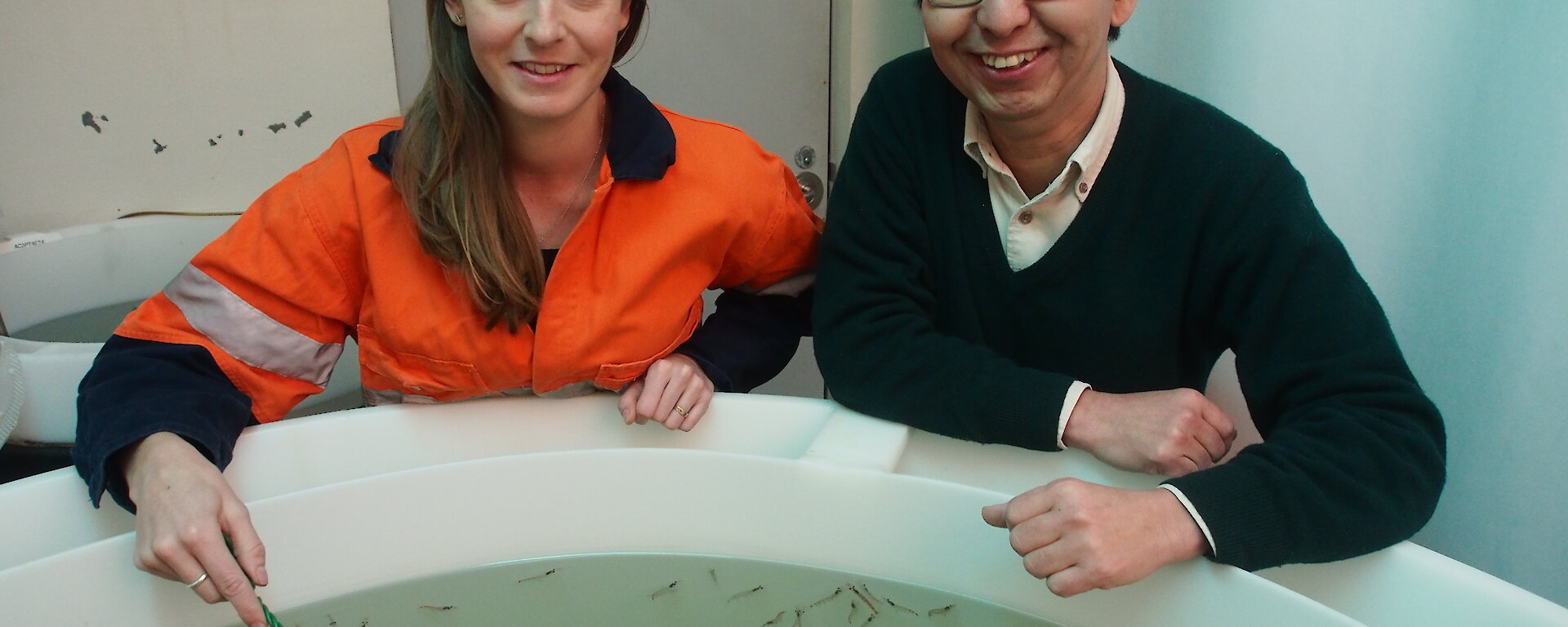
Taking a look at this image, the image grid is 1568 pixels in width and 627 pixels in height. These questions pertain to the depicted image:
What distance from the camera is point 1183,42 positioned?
1.27 metres

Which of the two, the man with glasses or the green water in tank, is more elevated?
the man with glasses

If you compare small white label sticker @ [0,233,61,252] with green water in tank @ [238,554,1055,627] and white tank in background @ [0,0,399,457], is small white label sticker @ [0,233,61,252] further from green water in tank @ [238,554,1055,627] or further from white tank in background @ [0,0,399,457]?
green water in tank @ [238,554,1055,627]

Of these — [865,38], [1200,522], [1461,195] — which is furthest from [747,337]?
[865,38]

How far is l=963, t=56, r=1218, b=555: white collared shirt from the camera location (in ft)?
3.16

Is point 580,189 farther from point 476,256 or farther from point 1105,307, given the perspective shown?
point 1105,307

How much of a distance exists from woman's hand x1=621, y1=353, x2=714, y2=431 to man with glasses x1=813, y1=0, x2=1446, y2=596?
13 centimetres

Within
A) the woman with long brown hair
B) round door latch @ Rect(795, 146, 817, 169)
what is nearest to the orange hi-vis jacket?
the woman with long brown hair

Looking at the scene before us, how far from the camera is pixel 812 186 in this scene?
7.00ft

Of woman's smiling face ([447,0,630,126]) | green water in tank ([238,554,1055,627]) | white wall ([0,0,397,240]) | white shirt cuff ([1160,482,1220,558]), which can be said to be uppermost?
woman's smiling face ([447,0,630,126])

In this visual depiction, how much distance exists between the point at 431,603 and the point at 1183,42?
103 cm

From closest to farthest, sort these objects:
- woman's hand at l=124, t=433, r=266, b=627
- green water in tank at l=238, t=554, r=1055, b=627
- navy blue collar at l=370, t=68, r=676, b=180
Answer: woman's hand at l=124, t=433, r=266, b=627, green water in tank at l=238, t=554, r=1055, b=627, navy blue collar at l=370, t=68, r=676, b=180

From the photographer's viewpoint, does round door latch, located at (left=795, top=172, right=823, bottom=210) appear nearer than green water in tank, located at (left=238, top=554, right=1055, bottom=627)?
No

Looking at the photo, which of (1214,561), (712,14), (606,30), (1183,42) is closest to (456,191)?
Answer: (606,30)

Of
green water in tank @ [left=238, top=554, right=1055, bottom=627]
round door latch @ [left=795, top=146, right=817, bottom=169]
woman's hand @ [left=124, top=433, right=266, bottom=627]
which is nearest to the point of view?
woman's hand @ [left=124, top=433, right=266, bottom=627]
